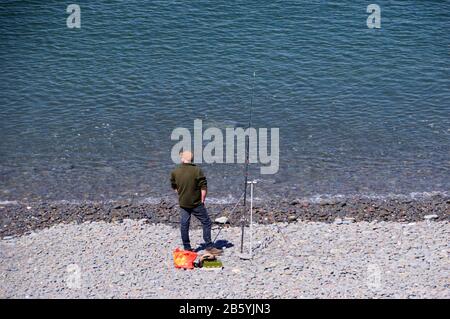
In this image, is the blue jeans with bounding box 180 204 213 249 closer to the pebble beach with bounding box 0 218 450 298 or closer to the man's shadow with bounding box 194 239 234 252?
the man's shadow with bounding box 194 239 234 252

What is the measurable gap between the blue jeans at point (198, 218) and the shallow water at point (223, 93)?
4.34 m

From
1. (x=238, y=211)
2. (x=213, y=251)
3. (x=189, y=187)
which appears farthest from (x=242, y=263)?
(x=238, y=211)

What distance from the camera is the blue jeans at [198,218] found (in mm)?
13875

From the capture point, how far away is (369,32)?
96.2ft

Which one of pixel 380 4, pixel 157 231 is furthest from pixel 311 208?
pixel 380 4

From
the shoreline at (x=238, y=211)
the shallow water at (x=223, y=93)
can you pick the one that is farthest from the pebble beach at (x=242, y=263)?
the shallow water at (x=223, y=93)

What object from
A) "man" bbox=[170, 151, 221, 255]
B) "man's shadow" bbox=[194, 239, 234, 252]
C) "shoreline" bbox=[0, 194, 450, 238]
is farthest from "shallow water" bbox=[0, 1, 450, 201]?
"man" bbox=[170, 151, 221, 255]

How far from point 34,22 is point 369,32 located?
42.3 ft

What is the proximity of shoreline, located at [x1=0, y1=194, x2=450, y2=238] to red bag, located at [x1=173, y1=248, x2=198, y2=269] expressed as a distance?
2365mm

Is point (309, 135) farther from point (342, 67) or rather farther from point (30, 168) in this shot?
point (30, 168)

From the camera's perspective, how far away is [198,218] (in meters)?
14.1

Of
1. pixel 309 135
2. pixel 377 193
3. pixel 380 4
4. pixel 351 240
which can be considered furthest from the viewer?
pixel 380 4

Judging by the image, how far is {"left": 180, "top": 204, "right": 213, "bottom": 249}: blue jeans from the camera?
1388cm

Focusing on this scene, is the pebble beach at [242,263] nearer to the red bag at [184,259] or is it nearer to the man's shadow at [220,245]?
the man's shadow at [220,245]
